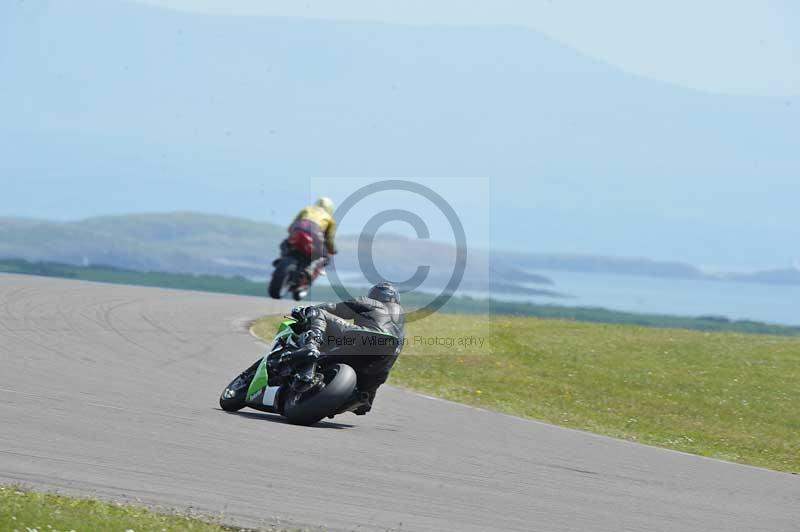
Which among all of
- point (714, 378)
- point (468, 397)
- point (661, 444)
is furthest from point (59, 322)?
point (714, 378)

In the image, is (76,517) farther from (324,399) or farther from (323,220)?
(323,220)

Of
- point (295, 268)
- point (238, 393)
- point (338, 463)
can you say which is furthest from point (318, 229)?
point (338, 463)

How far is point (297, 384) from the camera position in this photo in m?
12.5

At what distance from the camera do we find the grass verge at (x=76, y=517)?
25.6ft

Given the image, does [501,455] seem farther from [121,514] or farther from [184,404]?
[121,514]

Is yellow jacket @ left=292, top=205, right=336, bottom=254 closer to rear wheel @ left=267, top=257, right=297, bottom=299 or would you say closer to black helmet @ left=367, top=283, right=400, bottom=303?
rear wheel @ left=267, top=257, right=297, bottom=299

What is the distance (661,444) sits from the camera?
16.0 meters

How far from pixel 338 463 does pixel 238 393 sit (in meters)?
2.66

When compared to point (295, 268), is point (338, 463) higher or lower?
lower

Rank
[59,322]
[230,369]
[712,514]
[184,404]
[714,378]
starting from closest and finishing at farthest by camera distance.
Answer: [712,514] → [184,404] → [230,369] → [59,322] → [714,378]

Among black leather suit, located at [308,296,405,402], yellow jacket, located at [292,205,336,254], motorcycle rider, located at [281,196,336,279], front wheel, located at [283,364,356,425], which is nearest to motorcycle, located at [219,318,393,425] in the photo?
front wheel, located at [283,364,356,425]

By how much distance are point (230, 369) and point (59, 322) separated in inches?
165

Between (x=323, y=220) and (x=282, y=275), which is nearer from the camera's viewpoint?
(x=323, y=220)

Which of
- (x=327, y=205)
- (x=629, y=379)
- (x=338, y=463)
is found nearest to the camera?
(x=338, y=463)
